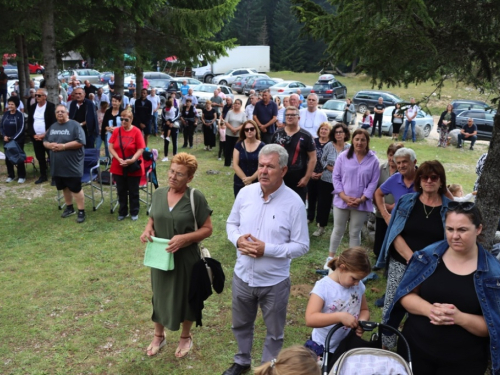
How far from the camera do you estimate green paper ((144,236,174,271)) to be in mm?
4129

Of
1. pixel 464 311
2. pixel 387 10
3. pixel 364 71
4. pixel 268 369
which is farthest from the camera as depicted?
pixel 364 71

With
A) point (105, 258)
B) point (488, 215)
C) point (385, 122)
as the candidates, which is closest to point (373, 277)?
point (488, 215)

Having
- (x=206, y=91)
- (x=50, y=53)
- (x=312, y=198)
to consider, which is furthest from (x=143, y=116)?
(x=206, y=91)

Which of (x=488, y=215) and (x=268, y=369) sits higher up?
Answer: (x=488, y=215)

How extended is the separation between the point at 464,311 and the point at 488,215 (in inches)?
75.7

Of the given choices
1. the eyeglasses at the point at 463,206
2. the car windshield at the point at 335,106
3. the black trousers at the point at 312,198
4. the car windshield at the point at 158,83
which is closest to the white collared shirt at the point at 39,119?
the black trousers at the point at 312,198

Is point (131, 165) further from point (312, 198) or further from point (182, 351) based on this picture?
point (182, 351)

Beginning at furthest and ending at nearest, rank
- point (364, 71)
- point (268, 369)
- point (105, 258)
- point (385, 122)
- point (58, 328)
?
point (385, 122), point (105, 258), point (364, 71), point (58, 328), point (268, 369)

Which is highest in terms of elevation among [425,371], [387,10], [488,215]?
[387,10]

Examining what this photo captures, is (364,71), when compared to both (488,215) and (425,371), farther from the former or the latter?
(425,371)

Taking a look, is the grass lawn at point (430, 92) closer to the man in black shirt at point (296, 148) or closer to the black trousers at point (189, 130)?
the black trousers at point (189, 130)

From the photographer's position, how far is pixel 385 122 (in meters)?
21.7

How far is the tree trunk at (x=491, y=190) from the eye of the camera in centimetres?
459

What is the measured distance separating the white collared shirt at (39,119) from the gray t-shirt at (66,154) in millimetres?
2206
